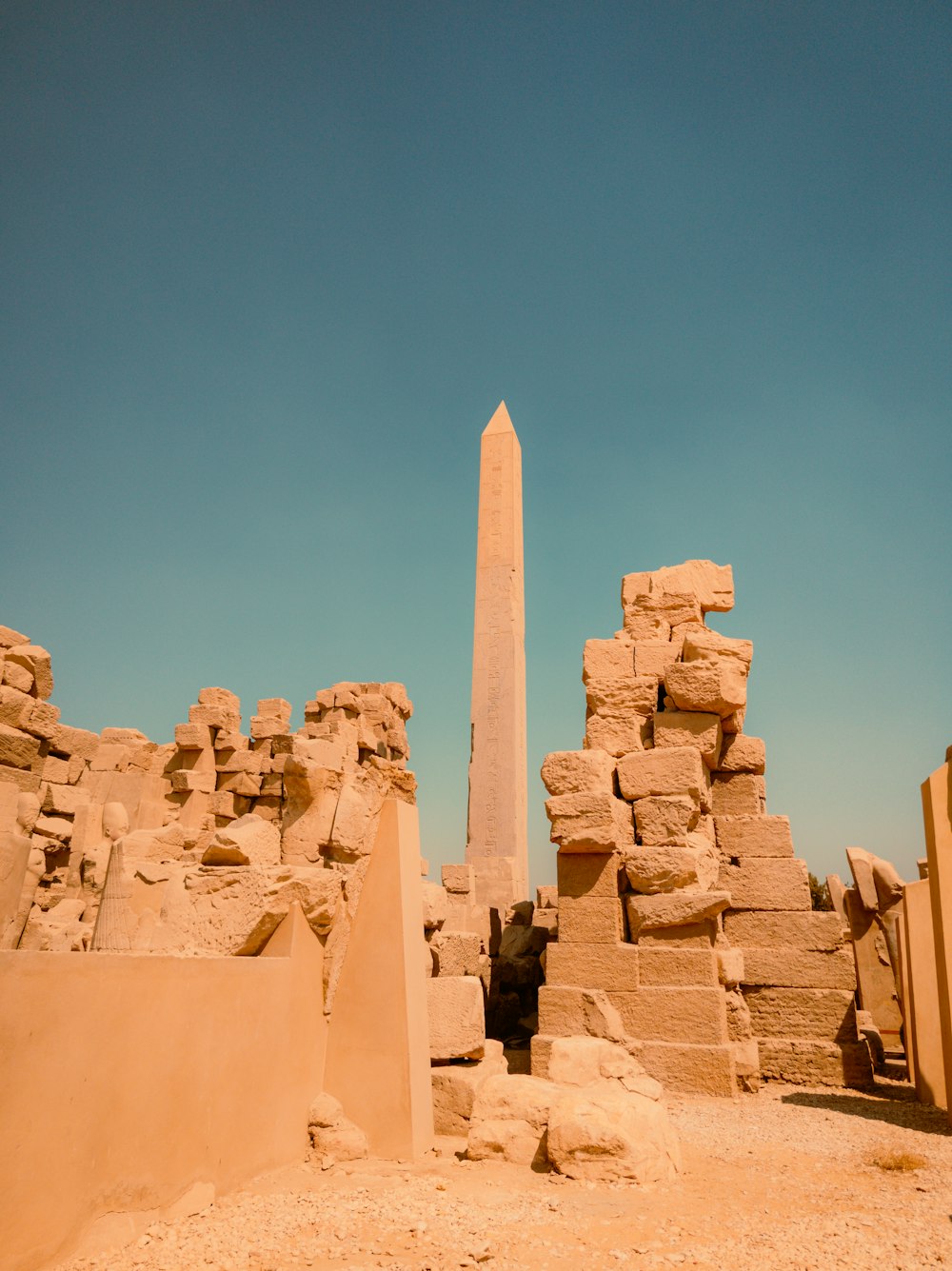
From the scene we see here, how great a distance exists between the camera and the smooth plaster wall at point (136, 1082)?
2.59m

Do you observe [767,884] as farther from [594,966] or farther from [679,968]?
[594,966]

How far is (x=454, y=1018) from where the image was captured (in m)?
5.07

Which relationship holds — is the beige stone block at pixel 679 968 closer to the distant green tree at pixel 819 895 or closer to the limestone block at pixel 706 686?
the limestone block at pixel 706 686

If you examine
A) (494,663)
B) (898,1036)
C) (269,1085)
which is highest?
(494,663)

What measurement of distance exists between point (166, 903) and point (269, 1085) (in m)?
0.85

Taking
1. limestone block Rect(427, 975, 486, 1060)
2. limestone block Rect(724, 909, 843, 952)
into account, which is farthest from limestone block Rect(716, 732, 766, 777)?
limestone block Rect(427, 975, 486, 1060)

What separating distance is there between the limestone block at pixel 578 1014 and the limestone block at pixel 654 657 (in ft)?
8.45

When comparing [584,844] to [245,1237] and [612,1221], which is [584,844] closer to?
[612,1221]

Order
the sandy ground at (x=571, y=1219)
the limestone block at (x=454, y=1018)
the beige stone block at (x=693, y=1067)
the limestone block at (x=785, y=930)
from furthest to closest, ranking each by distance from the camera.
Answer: the limestone block at (x=785, y=930) → the beige stone block at (x=693, y=1067) → the limestone block at (x=454, y=1018) → the sandy ground at (x=571, y=1219)

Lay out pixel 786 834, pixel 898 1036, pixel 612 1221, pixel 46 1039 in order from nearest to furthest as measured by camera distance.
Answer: pixel 46 1039 < pixel 612 1221 < pixel 786 834 < pixel 898 1036

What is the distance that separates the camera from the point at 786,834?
740 centimetres

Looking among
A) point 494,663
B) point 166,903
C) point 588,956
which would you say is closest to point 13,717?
point 166,903

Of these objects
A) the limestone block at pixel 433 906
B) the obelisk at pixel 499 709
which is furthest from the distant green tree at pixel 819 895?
the limestone block at pixel 433 906

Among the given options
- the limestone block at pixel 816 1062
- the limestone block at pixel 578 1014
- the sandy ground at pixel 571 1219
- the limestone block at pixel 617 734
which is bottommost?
the limestone block at pixel 816 1062
